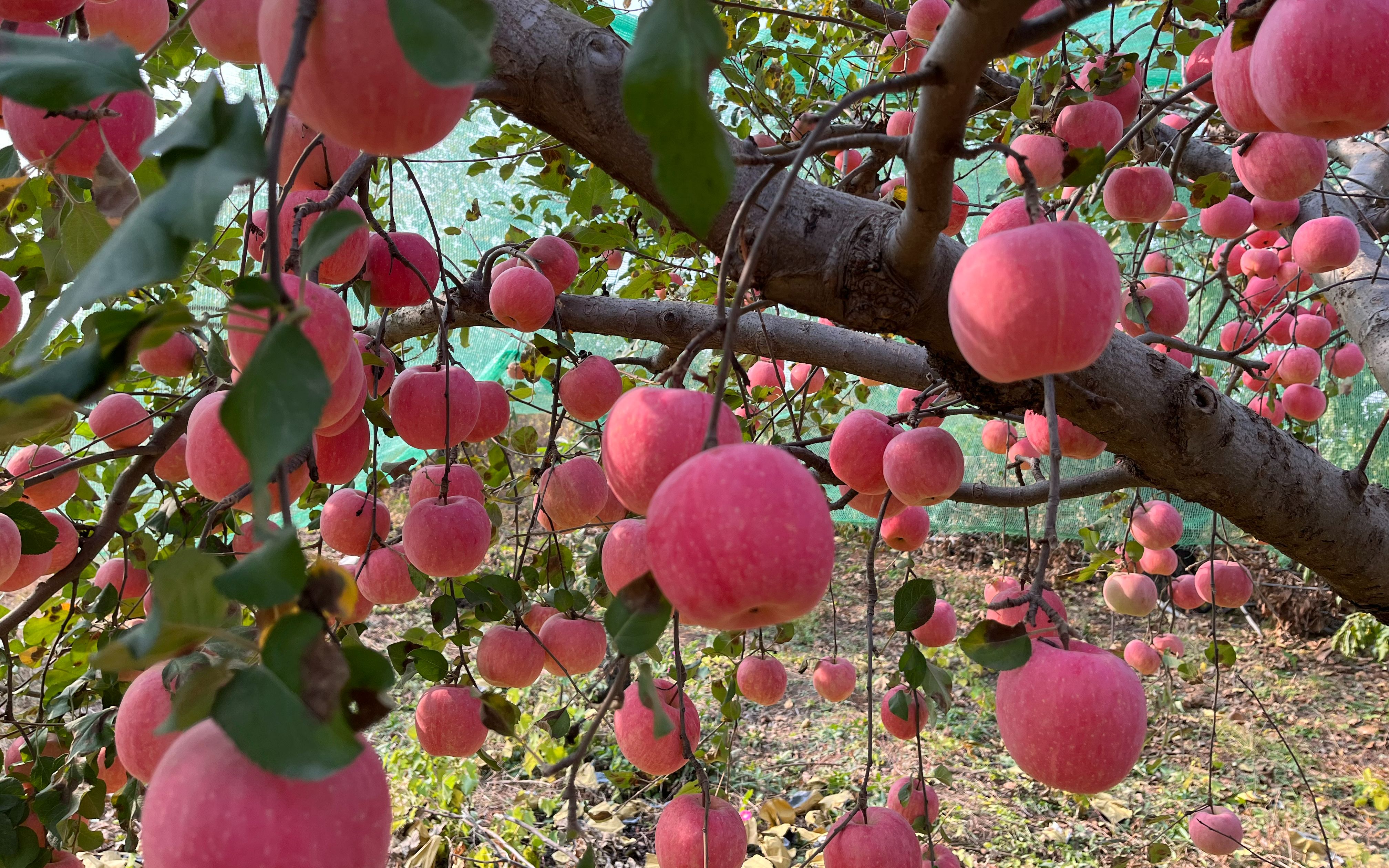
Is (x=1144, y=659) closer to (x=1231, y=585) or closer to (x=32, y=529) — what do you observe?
(x=1231, y=585)

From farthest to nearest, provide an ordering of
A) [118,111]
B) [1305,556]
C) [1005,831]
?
[1005,831] < [1305,556] < [118,111]

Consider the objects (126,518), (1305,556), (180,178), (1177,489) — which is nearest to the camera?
(180,178)

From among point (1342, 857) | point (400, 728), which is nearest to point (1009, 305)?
point (1342, 857)

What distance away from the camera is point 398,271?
98 cm

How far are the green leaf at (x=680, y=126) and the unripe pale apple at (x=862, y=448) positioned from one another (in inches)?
29.6

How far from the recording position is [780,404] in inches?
73.0

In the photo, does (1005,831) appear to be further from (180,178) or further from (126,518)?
(180,178)

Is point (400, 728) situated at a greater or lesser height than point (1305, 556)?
lesser

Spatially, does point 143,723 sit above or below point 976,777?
above

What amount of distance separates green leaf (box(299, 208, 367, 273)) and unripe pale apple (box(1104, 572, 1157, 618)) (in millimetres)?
2119

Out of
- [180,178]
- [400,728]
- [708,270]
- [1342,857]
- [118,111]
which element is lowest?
[400,728]

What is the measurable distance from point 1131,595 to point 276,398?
217 centimetres

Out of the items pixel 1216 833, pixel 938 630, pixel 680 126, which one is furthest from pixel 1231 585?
pixel 680 126

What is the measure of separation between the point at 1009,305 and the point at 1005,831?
251 centimetres
